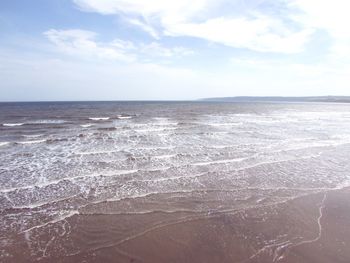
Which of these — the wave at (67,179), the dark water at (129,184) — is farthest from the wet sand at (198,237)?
the wave at (67,179)

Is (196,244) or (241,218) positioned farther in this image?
(241,218)

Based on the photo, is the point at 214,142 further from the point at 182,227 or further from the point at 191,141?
the point at 182,227

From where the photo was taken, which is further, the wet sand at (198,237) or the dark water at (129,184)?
the dark water at (129,184)

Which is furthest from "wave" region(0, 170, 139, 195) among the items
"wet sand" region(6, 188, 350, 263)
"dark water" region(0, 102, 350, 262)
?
"wet sand" region(6, 188, 350, 263)

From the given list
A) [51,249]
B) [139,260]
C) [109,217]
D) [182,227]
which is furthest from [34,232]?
[182,227]

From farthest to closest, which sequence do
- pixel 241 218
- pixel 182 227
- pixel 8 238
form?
pixel 241 218, pixel 182 227, pixel 8 238

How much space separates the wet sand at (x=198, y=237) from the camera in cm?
688

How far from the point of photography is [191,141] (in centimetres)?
2353

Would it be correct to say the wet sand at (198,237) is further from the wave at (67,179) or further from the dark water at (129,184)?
the wave at (67,179)

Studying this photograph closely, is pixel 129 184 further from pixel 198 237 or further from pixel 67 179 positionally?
pixel 198 237

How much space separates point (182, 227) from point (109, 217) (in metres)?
2.32

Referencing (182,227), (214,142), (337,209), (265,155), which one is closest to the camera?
(182,227)

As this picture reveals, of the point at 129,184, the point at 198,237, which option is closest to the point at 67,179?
the point at 129,184

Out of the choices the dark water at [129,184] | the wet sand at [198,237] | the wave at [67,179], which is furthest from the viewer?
the wave at [67,179]
